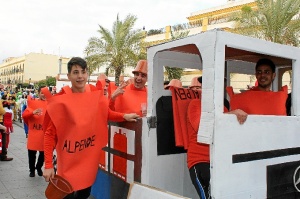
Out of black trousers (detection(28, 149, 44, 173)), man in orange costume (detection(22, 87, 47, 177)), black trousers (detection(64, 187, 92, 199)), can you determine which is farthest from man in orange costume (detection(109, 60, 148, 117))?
black trousers (detection(28, 149, 44, 173))

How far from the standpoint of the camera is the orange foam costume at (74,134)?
9.30 feet

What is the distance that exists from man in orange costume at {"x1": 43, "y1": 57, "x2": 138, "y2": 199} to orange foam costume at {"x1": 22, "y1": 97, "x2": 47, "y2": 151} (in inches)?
119

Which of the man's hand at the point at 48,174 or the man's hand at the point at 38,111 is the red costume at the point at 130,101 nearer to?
the man's hand at the point at 48,174

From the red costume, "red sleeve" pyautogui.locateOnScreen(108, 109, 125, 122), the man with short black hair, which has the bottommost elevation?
"red sleeve" pyautogui.locateOnScreen(108, 109, 125, 122)

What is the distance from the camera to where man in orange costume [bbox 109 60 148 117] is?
384 centimetres

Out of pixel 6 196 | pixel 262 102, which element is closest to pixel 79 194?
pixel 262 102

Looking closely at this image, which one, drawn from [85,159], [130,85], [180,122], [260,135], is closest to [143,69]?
[130,85]

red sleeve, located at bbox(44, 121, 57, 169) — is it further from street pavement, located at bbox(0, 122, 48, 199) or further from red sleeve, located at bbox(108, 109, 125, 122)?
street pavement, located at bbox(0, 122, 48, 199)

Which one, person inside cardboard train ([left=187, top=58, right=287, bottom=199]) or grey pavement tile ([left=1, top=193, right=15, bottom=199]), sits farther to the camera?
grey pavement tile ([left=1, top=193, right=15, bottom=199])

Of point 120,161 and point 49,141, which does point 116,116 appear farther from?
point 49,141

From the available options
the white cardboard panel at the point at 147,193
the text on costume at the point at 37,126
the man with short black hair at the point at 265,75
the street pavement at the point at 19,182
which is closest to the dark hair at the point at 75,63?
the white cardboard panel at the point at 147,193

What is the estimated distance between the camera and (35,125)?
230 inches

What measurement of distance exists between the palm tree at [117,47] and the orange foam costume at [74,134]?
55.0 feet

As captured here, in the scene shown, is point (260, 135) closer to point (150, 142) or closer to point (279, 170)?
point (279, 170)
